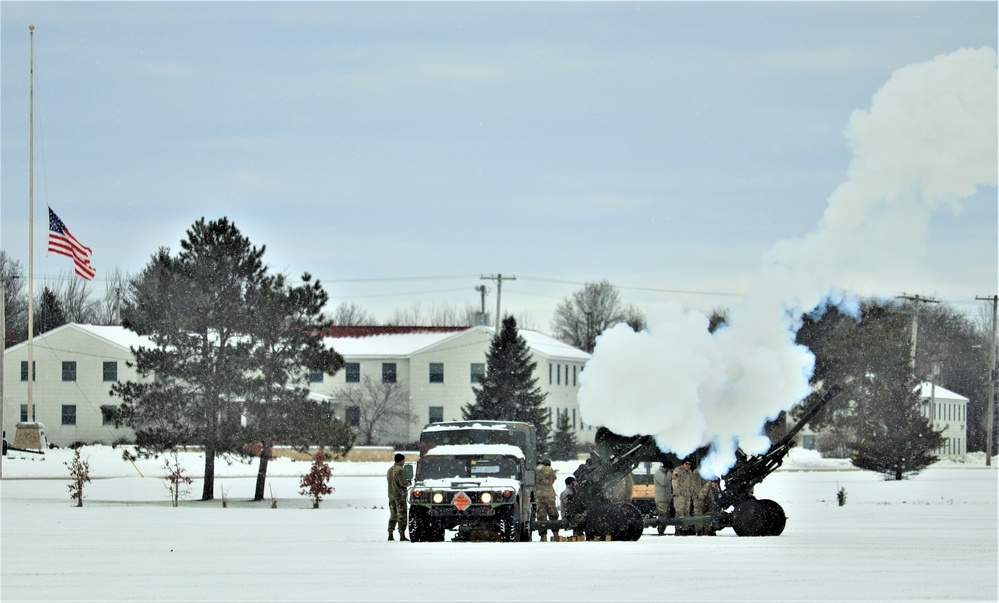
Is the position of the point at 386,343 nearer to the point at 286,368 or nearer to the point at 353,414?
the point at 353,414

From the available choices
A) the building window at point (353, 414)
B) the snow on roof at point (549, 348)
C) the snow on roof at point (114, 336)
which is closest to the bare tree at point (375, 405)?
the building window at point (353, 414)

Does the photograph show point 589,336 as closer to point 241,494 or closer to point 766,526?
point 241,494

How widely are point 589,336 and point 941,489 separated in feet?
240

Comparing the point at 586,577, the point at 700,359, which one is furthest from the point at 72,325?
the point at 586,577

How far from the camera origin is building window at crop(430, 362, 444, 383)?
90625 mm

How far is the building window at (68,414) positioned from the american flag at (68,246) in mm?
29096

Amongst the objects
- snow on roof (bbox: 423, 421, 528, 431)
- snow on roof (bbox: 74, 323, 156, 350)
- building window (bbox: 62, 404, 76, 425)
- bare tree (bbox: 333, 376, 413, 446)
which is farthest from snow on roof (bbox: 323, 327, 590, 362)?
snow on roof (bbox: 423, 421, 528, 431)

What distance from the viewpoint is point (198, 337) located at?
45.5 metres

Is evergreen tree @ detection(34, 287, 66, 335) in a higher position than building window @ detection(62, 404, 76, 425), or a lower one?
higher

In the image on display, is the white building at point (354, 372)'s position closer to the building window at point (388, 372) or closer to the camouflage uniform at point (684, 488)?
the building window at point (388, 372)

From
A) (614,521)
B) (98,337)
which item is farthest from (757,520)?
(98,337)

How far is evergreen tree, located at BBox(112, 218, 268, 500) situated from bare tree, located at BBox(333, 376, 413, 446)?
44.0 m

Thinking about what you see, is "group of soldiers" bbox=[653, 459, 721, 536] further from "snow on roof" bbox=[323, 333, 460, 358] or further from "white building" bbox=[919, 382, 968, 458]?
"white building" bbox=[919, 382, 968, 458]

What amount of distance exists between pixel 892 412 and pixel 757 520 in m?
40.6
